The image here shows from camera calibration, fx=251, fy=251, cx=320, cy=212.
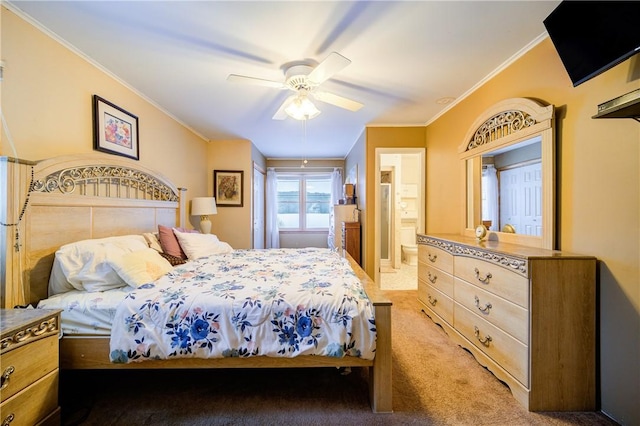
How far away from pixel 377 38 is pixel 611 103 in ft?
4.46

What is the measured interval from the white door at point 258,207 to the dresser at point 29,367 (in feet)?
11.3

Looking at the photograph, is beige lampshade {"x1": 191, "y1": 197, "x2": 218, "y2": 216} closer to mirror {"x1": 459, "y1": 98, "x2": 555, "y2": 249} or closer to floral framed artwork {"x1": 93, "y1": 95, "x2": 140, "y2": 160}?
floral framed artwork {"x1": 93, "y1": 95, "x2": 140, "y2": 160}

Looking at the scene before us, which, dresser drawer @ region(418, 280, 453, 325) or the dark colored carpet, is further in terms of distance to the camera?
dresser drawer @ region(418, 280, 453, 325)

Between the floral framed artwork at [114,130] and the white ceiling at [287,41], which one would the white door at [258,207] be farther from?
the floral framed artwork at [114,130]

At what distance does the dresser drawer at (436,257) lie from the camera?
239cm

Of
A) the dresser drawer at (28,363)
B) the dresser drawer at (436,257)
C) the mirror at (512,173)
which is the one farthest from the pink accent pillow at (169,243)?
the mirror at (512,173)

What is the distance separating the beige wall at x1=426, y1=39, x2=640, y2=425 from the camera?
1345 millimetres

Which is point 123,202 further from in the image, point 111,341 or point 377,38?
point 377,38

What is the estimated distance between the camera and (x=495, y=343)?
178cm

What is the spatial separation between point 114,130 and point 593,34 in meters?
3.50

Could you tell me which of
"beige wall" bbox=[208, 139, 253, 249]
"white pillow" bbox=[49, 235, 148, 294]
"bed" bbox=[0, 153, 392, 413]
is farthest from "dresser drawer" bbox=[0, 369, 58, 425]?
"beige wall" bbox=[208, 139, 253, 249]

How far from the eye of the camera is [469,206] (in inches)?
107

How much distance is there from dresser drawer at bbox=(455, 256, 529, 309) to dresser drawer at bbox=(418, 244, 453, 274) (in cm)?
13

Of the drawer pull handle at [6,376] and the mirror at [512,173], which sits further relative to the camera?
the mirror at [512,173]
